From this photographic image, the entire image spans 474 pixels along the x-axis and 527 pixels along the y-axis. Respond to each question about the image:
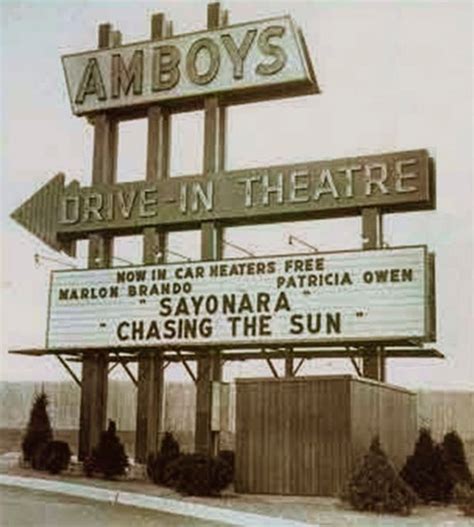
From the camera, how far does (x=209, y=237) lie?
2311cm

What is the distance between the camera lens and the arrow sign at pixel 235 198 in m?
21.3

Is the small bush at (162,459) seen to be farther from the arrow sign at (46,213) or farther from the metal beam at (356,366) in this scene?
the arrow sign at (46,213)

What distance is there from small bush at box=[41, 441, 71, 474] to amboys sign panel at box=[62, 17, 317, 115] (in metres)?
8.74

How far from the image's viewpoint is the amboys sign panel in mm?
22781

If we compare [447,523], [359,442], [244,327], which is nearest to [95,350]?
[244,327]

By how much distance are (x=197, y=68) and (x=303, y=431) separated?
9.80 metres

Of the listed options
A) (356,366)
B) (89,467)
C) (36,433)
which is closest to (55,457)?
(89,467)

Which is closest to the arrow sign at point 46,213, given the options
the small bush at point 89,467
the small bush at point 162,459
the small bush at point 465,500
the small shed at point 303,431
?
the small bush at point 89,467

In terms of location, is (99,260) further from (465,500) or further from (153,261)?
(465,500)

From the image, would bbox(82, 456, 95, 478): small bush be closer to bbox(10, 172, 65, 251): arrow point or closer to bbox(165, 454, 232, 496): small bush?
bbox(165, 454, 232, 496): small bush

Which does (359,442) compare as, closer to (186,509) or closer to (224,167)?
(186,509)

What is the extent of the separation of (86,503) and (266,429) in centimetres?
392

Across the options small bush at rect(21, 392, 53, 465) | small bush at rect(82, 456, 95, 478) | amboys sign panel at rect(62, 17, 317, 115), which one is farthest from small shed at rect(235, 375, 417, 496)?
amboys sign panel at rect(62, 17, 317, 115)

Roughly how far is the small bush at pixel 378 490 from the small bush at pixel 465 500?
83cm
